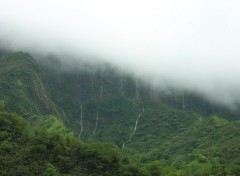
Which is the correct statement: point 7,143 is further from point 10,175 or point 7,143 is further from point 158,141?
point 158,141

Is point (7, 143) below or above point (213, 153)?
above

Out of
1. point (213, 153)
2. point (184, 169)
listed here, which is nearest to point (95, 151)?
point (184, 169)

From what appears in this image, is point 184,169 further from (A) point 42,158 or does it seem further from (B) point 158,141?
(B) point 158,141

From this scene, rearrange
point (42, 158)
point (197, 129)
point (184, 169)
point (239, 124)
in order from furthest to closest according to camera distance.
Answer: point (197, 129) < point (239, 124) < point (184, 169) < point (42, 158)

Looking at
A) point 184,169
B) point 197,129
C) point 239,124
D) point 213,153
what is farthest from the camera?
point 197,129

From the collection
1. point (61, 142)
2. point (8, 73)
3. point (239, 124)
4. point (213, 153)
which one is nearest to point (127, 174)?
point (61, 142)

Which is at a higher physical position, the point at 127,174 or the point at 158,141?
the point at 127,174

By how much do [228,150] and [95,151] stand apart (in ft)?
185

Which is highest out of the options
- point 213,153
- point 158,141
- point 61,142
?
point 61,142

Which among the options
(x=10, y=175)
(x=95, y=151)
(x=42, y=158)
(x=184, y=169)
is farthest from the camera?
(x=184, y=169)

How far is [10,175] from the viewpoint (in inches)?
2886

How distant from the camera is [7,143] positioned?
271 feet

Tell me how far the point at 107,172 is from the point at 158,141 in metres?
118

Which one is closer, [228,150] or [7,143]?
[7,143]
